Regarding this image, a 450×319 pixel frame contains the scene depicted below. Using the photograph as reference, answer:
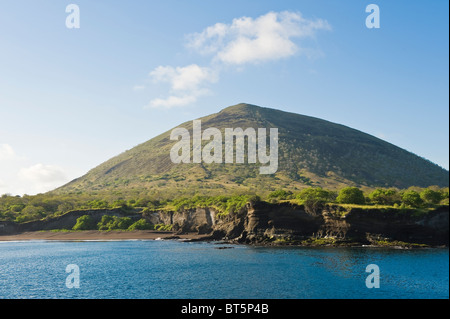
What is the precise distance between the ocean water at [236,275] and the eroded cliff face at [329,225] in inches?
383

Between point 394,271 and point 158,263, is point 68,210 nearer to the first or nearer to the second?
point 158,263

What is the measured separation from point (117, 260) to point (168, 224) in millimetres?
70987

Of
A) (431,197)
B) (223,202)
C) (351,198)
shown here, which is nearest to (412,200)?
(431,197)

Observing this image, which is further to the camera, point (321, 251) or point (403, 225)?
point (403, 225)

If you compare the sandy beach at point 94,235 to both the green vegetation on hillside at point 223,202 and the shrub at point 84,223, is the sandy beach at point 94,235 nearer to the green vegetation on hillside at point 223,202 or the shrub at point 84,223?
the shrub at point 84,223

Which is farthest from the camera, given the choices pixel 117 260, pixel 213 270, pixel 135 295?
pixel 117 260

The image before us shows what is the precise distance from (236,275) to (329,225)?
147 feet

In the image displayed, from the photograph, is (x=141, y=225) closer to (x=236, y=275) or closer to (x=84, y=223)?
(x=84, y=223)

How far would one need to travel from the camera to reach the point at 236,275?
53.8 metres

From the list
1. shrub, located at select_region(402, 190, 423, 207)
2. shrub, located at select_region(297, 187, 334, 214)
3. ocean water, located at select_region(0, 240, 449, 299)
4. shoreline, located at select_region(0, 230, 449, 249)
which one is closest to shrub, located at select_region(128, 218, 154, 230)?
shoreline, located at select_region(0, 230, 449, 249)

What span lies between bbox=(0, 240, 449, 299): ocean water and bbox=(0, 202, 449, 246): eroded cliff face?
973cm

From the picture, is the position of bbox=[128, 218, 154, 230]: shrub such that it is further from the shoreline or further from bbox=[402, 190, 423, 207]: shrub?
bbox=[402, 190, 423, 207]: shrub

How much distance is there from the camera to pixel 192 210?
135375mm
